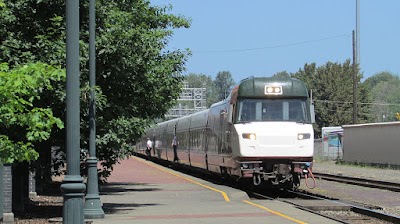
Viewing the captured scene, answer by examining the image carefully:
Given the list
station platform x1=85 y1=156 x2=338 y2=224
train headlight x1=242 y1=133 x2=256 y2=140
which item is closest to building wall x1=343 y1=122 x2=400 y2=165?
station platform x1=85 y1=156 x2=338 y2=224

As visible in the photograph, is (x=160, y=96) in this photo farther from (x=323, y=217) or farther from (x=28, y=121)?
(x=28, y=121)

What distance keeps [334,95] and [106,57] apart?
9481cm

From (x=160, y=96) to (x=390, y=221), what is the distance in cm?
688

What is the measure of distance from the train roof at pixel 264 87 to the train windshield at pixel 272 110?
0.60 feet

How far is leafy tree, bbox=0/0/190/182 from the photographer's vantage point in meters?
15.0

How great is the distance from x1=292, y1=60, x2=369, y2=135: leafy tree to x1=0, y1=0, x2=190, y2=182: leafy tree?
8878cm

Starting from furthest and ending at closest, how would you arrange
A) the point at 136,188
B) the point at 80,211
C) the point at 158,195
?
the point at 136,188 → the point at 158,195 → the point at 80,211

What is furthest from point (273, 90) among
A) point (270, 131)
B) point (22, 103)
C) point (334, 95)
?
point (334, 95)

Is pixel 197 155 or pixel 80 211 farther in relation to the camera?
pixel 197 155

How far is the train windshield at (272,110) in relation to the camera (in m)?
21.7

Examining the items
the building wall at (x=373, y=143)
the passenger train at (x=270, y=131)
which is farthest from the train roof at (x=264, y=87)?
the building wall at (x=373, y=143)

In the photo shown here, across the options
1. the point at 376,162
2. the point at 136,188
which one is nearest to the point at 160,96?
the point at 136,188

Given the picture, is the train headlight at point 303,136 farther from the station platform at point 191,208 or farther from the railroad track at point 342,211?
the station platform at point 191,208

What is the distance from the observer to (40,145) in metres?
16.8
